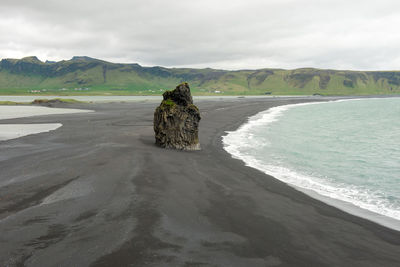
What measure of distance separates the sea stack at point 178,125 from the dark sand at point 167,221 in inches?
254

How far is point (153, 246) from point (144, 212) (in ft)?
7.91

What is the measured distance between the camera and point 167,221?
9.41 m

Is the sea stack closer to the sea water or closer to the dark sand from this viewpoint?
the sea water

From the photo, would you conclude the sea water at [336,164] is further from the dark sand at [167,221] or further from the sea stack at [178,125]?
the sea stack at [178,125]

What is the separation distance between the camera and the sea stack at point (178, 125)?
23328mm

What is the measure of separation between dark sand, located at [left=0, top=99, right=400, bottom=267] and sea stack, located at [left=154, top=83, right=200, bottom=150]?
6.44 metres

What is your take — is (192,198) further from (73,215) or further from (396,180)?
(396,180)

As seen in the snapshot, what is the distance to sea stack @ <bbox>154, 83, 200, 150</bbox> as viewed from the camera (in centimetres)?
2333

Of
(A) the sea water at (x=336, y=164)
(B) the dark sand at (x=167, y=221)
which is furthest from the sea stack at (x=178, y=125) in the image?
(B) the dark sand at (x=167, y=221)

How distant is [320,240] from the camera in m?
8.74

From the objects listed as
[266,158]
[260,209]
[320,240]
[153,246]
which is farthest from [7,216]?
[266,158]

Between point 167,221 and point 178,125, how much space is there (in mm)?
14360

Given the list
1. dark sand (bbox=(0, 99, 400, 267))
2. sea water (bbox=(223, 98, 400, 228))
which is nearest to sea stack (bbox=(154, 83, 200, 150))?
sea water (bbox=(223, 98, 400, 228))

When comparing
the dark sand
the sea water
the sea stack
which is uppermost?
the sea stack
